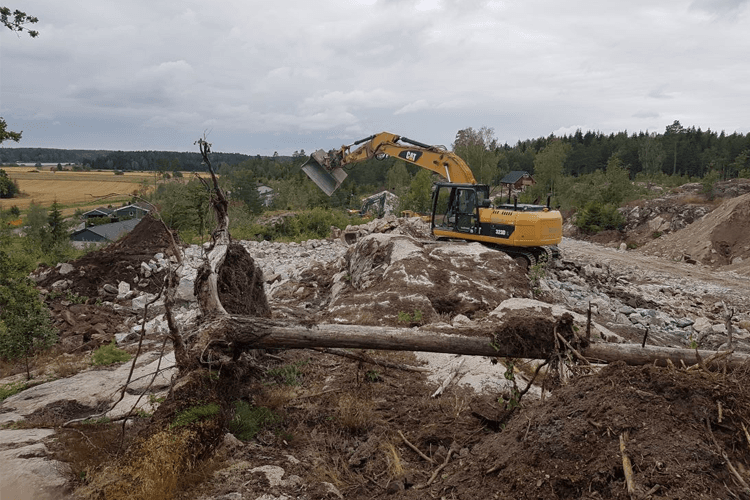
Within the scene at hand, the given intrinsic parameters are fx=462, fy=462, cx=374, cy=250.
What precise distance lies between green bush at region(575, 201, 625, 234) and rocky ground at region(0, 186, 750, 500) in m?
15.7

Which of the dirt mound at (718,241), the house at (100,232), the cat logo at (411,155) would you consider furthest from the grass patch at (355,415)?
the house at (100,232)

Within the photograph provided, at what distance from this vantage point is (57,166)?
6166 centimetres

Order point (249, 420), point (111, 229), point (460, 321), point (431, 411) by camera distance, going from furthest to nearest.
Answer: point (111, 229), point (460, 321), point (431, 411), point (249, 420)

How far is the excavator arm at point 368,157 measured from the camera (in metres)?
14.0

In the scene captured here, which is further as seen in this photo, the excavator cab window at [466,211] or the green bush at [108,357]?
the excavator cab window at [466,211]

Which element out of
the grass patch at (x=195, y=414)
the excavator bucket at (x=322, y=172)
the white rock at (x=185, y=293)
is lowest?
the white rock at (x=185, y=293)

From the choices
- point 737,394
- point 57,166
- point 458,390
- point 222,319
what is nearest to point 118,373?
point 222,319

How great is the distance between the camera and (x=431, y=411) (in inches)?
185

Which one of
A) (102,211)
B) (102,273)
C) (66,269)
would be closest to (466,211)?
(102,273)

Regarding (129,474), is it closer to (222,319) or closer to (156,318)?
(222,319)

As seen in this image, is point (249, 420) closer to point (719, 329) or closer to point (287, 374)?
point (287, 374)

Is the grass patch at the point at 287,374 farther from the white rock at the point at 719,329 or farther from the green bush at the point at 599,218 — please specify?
the green bush at the point at 599,218

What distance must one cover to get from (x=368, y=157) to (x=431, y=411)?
11096 millimetres

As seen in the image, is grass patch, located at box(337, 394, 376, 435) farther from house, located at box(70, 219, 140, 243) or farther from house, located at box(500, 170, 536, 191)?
house, located at box(500, 170, 536, 191)
